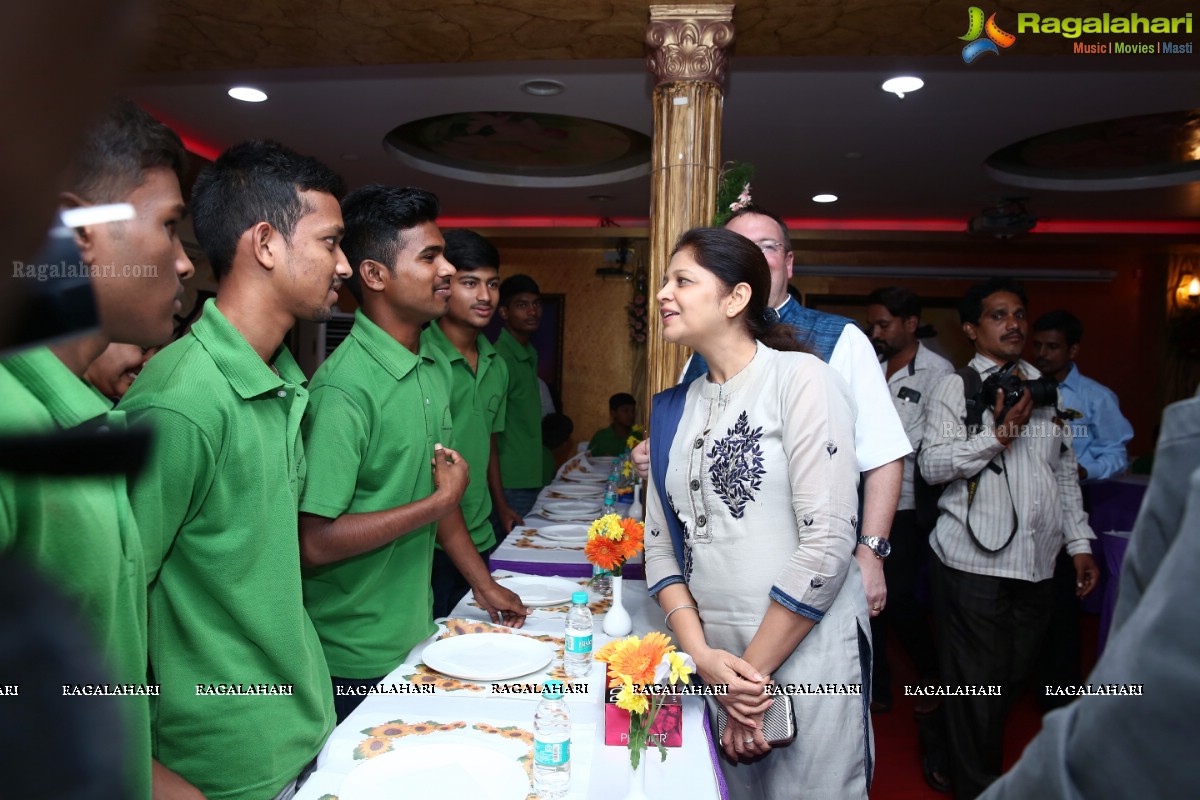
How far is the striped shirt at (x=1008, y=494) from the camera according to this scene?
106 inches

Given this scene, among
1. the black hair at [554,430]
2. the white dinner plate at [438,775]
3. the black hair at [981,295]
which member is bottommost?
the white dinner plate at [438,775]

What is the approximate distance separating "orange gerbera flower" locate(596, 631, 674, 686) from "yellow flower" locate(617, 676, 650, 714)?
1 centimetres

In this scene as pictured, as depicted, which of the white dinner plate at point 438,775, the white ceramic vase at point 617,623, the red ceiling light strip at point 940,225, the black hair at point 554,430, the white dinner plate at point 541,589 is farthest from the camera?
the red ceiling light strip at point 940,225

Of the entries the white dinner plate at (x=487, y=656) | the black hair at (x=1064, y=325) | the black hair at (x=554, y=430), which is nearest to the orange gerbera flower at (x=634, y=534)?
the white dinner plate at (x=487, y=656)

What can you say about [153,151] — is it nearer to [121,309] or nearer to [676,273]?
[121,309]

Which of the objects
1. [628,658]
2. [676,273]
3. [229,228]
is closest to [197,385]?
[229,228]

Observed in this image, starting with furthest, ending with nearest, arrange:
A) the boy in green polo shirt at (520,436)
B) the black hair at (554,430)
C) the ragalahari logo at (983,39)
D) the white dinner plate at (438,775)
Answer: the black hair at (554,430), the boy in green polo shirt at (520,436), the ragalahari logo at (983,39), the white dinner plate at (438,775)

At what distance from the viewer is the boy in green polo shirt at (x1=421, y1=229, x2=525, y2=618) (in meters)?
3.11

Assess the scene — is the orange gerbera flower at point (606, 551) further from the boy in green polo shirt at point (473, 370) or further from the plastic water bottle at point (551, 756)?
the boy in green polo shirt at point (473, 370)

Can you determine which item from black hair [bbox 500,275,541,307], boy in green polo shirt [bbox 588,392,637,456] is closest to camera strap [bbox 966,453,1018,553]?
black hair [bbox 500,275,541,307]

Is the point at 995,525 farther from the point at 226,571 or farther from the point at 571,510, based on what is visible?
the point at 226,571

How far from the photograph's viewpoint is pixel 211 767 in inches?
48.3

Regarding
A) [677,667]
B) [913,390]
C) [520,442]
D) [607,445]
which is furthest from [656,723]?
[607,445]

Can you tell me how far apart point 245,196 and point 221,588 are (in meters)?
0.75
